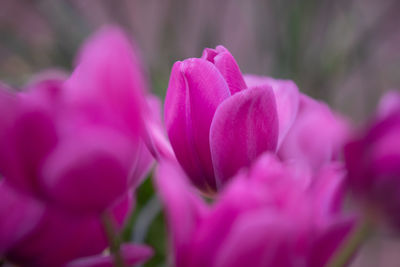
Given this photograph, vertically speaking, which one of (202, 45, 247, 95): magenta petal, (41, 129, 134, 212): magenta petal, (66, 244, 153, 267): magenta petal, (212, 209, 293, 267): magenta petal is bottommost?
(66, 244, 153, 267): magenta petal

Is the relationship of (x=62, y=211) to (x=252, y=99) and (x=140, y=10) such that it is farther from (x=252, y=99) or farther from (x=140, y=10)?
(x=140, y=10)

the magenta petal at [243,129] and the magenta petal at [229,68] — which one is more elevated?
the magenta petal at [229,68]

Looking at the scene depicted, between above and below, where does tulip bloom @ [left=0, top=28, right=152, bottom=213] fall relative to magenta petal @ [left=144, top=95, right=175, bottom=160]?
above

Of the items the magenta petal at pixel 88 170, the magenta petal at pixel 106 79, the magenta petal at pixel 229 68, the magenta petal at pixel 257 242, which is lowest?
the magenta petal at pixel 257 242
